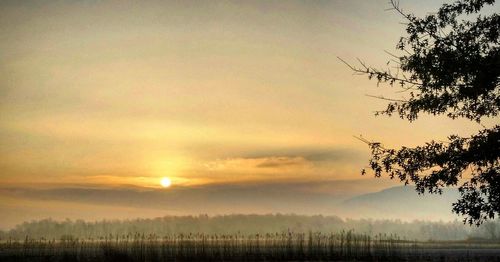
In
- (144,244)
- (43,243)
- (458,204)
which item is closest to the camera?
(458,204)

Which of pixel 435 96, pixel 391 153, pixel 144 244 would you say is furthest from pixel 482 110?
pixel 144 244

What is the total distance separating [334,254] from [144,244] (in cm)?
936

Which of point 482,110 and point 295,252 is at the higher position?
point 482,110

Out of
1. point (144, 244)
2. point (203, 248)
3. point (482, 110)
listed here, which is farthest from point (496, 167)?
point (144, 244)

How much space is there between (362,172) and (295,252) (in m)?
11.2

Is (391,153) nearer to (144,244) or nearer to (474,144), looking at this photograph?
(474,144)

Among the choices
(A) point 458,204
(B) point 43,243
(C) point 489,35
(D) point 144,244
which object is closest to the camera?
(A) point 458,204

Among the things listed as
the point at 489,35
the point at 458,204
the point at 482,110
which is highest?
the point at 489,35

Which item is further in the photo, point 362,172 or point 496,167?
point 362,172

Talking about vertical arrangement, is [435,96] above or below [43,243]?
above

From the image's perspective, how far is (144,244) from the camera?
29750mm

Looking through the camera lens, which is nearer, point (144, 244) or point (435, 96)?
point (435, 96)

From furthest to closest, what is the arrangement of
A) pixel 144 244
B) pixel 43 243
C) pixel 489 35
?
pixel 43 243 < pixel 144 244 < pixel 489 35

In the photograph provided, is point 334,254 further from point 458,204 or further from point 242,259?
point 458,204
